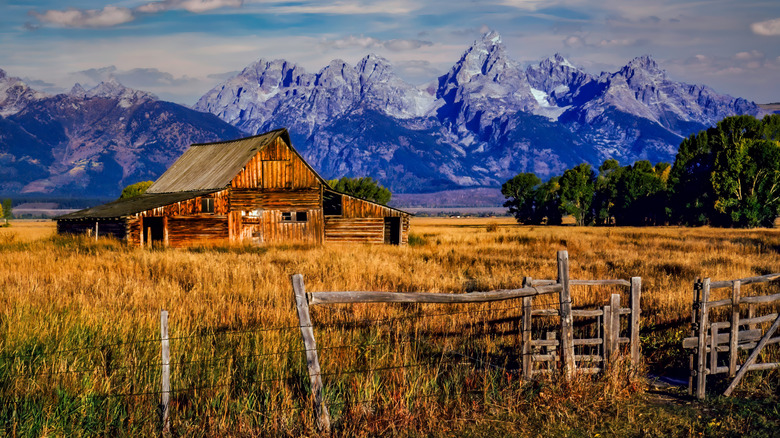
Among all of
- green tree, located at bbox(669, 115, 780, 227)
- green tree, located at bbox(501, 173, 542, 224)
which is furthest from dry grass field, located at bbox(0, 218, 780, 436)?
green tree, located at bbox(501, 173, 542, 224)

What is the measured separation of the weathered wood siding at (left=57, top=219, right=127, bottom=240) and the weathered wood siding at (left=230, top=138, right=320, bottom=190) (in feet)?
21.1

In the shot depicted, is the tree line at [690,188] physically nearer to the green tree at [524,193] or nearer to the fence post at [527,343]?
the green tree at [524,193]

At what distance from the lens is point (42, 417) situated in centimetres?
600

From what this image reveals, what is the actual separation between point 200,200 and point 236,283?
2150 centimetres

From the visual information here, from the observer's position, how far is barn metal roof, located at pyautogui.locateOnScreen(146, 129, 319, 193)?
37969 millimetres

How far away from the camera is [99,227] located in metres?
37.9

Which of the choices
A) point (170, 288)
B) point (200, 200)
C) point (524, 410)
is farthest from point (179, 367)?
point (200, 200)

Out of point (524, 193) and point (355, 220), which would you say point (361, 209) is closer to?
point (355, 220)

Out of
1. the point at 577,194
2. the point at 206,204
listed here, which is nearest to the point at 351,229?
the point at 206,204

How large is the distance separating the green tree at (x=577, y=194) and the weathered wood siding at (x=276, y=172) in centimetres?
5869

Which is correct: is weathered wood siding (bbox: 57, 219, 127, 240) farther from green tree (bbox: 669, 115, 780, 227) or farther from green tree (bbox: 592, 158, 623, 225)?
green tree (bbox: 592, 158, 623, 225)

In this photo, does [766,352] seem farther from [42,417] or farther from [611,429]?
[42,417]

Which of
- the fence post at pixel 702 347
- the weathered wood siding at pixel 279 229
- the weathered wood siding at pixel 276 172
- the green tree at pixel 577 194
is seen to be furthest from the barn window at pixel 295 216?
the green tree at pixel 577 194

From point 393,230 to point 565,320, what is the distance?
110 feet
